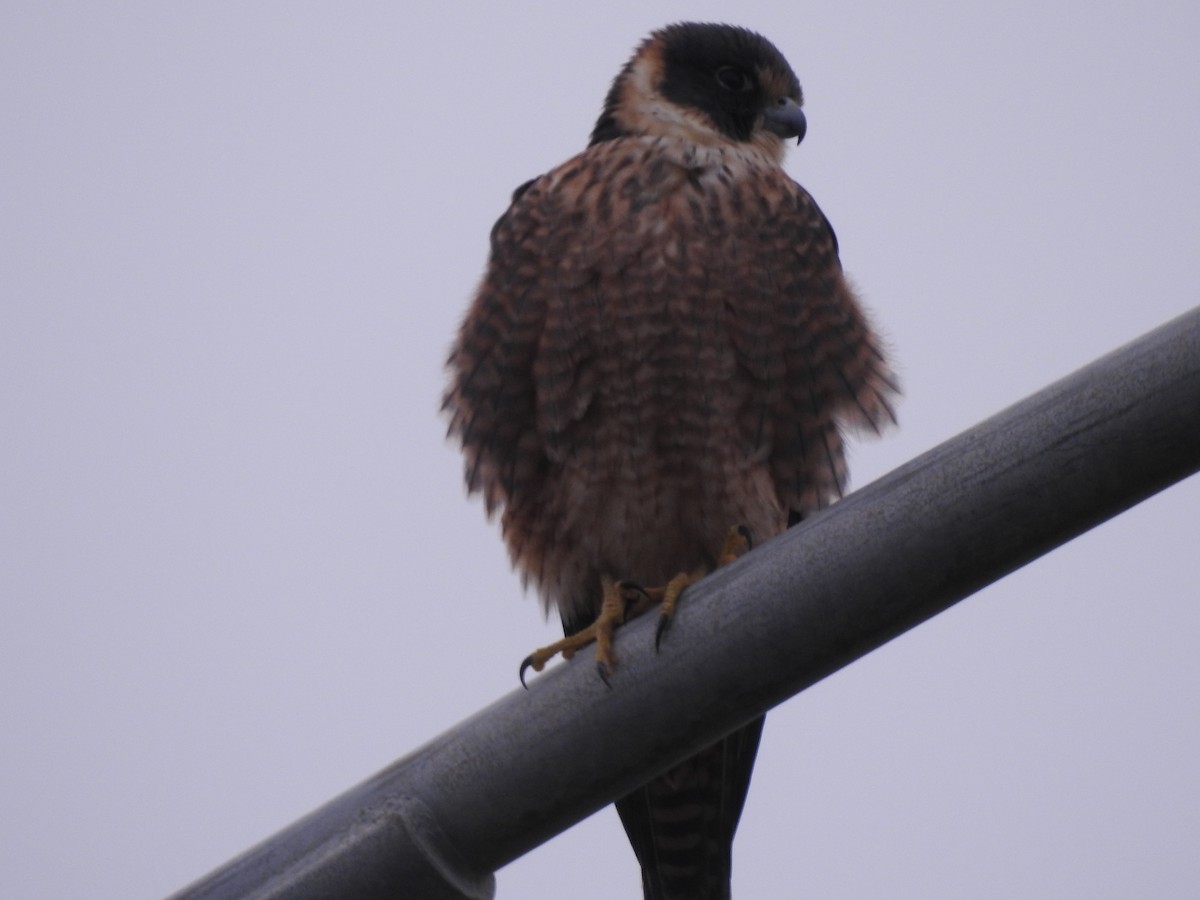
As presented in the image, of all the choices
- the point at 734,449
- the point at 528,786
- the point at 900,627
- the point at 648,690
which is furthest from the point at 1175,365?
the point at 734,449

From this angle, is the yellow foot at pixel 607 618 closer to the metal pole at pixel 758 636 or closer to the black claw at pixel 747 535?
the black claw at pixel 747 535

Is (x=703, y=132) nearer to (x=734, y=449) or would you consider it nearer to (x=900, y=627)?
(x=734, y=449)

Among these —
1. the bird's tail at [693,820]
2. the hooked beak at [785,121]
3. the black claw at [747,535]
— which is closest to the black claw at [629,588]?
the black claw at [747,535]

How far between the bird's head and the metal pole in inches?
77.8

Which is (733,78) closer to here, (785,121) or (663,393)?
(785,121)

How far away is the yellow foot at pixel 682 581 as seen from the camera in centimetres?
175

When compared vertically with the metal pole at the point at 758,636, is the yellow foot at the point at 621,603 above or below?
above

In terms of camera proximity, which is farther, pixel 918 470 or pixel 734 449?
pixel 734 449

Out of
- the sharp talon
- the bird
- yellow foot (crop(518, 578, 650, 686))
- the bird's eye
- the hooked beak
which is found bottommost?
the sharp talon

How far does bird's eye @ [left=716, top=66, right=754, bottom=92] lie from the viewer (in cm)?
365

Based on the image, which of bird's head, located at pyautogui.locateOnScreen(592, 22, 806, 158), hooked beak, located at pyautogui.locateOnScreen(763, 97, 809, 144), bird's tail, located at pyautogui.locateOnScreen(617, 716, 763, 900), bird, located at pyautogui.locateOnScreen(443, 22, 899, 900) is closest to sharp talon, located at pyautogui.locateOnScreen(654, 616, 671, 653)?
bird, located at pyautogui.locateOnScreen(443, 22, 899, 900)

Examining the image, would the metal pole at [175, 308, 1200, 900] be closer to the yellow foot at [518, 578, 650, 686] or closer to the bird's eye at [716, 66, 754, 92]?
the yellow foot at [518, 578, 650, 686]

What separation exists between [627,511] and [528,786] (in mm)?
1292

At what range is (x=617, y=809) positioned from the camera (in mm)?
2994
